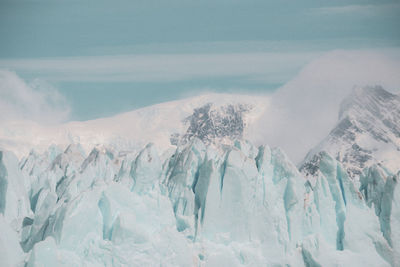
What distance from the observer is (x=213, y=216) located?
122 feet

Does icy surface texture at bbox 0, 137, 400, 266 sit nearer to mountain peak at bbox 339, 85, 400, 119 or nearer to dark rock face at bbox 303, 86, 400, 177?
dark rock face at bbox 303, 86, 400, 177

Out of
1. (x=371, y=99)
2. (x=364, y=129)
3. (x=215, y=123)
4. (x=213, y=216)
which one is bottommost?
(x=213, y=216)

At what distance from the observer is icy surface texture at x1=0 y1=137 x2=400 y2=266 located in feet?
110

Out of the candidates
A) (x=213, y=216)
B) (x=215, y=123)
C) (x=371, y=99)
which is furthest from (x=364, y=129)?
(x=213, y=216)

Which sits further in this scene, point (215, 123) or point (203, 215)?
point (215, 123)

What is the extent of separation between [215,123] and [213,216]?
13985cm

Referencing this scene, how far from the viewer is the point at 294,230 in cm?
3794

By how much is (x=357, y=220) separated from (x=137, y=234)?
11.9 metres

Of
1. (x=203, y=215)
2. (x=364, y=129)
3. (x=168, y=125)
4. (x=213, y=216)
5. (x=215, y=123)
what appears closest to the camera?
(x=213, y=216)

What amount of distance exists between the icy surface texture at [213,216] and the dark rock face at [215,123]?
12988 centimetres

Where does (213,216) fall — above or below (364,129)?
below

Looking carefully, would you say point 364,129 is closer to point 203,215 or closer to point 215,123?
point 215,123

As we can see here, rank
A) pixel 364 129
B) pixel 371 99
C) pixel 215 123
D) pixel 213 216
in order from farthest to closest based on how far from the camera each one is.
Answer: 1. pixel 215 123
2. pixel 371 99
3. pixel 364 129
4. pixel 213 216

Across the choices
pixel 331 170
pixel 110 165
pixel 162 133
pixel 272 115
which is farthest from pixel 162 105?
pixel 331 170
